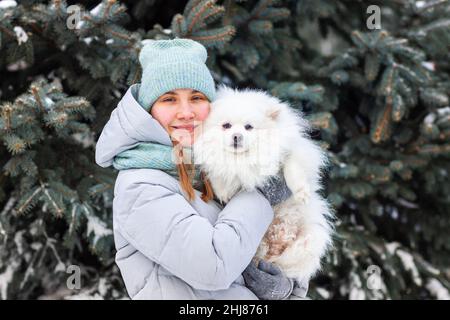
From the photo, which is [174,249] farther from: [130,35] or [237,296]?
[130,35]

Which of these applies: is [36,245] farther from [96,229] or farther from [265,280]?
[265,280]

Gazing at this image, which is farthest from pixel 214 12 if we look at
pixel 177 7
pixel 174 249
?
pixel 174 249

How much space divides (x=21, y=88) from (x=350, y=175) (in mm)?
2715

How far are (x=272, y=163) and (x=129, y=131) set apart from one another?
2.05ft

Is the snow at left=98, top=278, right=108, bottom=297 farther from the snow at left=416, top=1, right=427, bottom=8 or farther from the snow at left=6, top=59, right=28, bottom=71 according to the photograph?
the snow at left=416, top=1, right=427, bottom=8

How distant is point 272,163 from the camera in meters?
2.28

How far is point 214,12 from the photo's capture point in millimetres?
3402

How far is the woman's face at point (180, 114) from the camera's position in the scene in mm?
2221

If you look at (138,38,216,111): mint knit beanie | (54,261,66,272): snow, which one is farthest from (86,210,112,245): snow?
(138,38,216,111): mint knit beanie

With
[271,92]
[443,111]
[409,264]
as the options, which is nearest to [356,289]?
[409,264]

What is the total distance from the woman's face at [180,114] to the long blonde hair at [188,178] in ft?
0.16

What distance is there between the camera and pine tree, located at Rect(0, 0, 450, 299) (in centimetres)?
346
